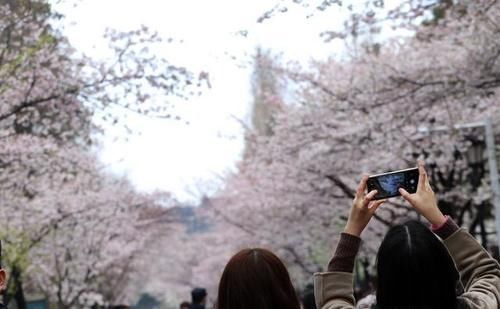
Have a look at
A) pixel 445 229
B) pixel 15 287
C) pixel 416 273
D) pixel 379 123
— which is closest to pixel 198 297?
pixel 379 123

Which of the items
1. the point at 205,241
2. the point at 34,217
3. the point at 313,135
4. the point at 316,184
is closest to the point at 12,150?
the point at 34,217

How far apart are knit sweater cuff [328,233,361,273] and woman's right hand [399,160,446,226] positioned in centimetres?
21

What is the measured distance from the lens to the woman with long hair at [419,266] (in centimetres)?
218

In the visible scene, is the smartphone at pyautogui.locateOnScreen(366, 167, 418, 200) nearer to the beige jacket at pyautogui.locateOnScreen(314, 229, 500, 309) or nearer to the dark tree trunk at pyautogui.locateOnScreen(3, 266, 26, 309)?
the beige jacket at pyautogui.locateOnScreen(314, 229, 500, 309)

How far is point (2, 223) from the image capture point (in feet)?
51.2

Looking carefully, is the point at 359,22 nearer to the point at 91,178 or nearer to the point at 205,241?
the point at 91,178

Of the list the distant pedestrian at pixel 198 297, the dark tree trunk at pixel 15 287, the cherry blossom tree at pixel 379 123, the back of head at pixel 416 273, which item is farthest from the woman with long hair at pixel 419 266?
the dark tree trunk at pixel 15 287

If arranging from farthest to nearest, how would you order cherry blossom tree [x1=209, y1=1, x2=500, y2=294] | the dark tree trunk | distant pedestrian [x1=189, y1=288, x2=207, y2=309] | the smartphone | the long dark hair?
the dark tree trunk, cherry blossom tree [x1=209, y1=1, x2=500, y2=294], distant pedestrian [x1=189, y1=288, x2=207, y2=309], the smartphone, the long dark hair

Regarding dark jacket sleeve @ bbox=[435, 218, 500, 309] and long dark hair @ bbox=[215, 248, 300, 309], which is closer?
long dark hair @ bbox=[215, 248, 300, 309]

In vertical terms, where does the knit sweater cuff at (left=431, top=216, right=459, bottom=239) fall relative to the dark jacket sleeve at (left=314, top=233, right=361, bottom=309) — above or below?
above

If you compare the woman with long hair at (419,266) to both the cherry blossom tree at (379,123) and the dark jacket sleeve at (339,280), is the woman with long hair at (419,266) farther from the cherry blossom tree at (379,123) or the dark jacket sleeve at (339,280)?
the cherry blossom tree at (379,123)

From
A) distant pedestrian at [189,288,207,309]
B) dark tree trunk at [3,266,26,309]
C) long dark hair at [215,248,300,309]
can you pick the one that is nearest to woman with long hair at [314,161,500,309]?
long dark hair at [215,248,300,309]

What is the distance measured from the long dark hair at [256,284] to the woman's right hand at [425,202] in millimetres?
459

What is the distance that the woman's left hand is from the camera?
2.43 m
